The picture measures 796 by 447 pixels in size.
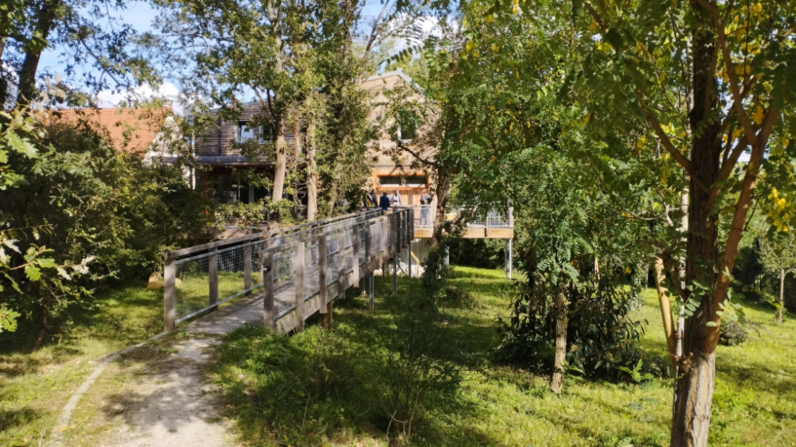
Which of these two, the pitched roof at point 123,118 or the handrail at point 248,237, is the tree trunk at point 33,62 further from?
the handrail at point 248,237

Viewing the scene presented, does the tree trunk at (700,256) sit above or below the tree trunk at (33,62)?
below

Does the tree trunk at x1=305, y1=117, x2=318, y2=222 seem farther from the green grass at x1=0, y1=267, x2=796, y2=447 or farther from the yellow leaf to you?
the yellow leaf

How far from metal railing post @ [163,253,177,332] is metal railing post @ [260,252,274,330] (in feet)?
3.54

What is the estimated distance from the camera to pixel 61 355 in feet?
32.6

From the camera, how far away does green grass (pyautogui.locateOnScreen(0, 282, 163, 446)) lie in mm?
5645

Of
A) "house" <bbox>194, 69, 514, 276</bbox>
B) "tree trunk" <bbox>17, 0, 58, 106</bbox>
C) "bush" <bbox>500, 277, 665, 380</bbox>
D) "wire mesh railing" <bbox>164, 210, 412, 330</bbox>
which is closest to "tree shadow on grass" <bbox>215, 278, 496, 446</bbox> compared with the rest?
"wire mesh railing" <bbox>164, 210, 412, 330</bbox>

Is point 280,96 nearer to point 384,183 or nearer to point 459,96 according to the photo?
point 459,96

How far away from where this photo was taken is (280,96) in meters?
14.9

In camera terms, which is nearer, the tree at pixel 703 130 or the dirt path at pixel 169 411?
the tree at pixel 703 130

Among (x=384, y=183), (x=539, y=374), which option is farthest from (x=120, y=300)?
(x=384, y=183)

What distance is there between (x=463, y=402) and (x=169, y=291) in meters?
4.15

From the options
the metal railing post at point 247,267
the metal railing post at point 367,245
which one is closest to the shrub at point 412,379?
the metal railing post at point 247,267

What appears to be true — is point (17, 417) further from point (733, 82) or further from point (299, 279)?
point (733, 82)

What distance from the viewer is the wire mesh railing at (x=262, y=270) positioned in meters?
7.80
